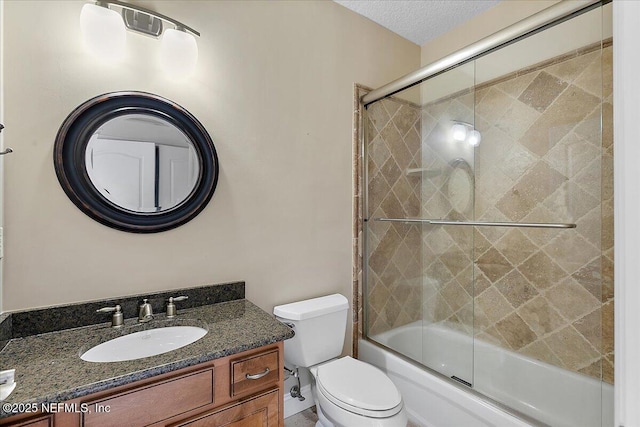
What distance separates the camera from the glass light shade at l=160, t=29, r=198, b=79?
1.55 meters

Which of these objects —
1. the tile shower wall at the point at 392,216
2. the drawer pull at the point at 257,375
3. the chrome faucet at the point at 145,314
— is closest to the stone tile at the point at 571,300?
the tile shower wall at the point at 392,216

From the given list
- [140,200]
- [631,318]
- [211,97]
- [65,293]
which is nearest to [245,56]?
[211,97]

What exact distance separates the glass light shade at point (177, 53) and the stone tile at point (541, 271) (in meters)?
2.08

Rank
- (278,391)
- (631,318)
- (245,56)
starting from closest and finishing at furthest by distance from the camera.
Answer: (631,318) → (278,391) → (245,56)

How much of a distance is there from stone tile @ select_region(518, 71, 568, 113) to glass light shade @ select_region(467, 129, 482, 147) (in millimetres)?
281

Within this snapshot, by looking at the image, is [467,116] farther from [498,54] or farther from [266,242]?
[266,242]

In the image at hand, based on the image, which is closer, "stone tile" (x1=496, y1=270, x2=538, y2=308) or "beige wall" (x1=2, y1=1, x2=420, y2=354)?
"beige wall" (x1=2, y1=1, x2=420, y2=354)

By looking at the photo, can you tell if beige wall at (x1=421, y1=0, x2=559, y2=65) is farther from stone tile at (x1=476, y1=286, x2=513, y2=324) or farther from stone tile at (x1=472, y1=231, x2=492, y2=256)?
stone tile at (x1=476, y1=286, x2=513, y2=324)

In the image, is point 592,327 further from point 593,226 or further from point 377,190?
point 377,190

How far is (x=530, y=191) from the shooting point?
68.1 inches

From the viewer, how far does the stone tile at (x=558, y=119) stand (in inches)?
58.1

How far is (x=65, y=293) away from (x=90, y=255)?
0.18 m

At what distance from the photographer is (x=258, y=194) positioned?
72.9 inches

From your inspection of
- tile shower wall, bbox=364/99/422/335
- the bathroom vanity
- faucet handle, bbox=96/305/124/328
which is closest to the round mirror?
tile shower wall, bbox=364/99/422/335
